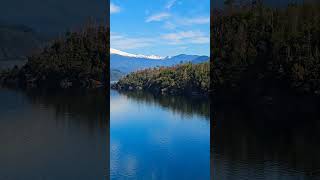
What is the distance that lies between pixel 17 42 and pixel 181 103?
18.1 meters

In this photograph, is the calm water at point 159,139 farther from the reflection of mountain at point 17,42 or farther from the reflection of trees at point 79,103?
the reflection of mountain at point 17,42

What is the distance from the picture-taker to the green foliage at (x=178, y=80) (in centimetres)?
4597

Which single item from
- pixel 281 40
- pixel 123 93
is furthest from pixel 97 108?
pixel 123 93

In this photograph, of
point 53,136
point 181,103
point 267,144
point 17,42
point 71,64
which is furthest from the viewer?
point 17,42

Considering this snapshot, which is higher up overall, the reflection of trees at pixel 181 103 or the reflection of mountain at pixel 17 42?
the reflection of mountain at pixel 17 42

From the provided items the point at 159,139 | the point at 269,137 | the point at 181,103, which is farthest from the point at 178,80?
the point at 269,137

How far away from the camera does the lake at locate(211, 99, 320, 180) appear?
804 inches

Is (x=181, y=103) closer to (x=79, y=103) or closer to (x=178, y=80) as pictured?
(x=178, y=80)

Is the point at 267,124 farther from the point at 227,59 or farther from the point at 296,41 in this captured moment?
the point at 227,59

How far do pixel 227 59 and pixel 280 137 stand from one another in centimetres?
1602

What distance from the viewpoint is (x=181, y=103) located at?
45.4 m

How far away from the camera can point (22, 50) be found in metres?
44.9

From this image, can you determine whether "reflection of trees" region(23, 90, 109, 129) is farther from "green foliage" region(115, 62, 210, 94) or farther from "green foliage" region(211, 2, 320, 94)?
"green foliage" region(211, 2, 320, 94)

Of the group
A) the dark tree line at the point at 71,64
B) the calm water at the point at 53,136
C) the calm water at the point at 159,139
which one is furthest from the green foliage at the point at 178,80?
the calm water at the point at 53,136
